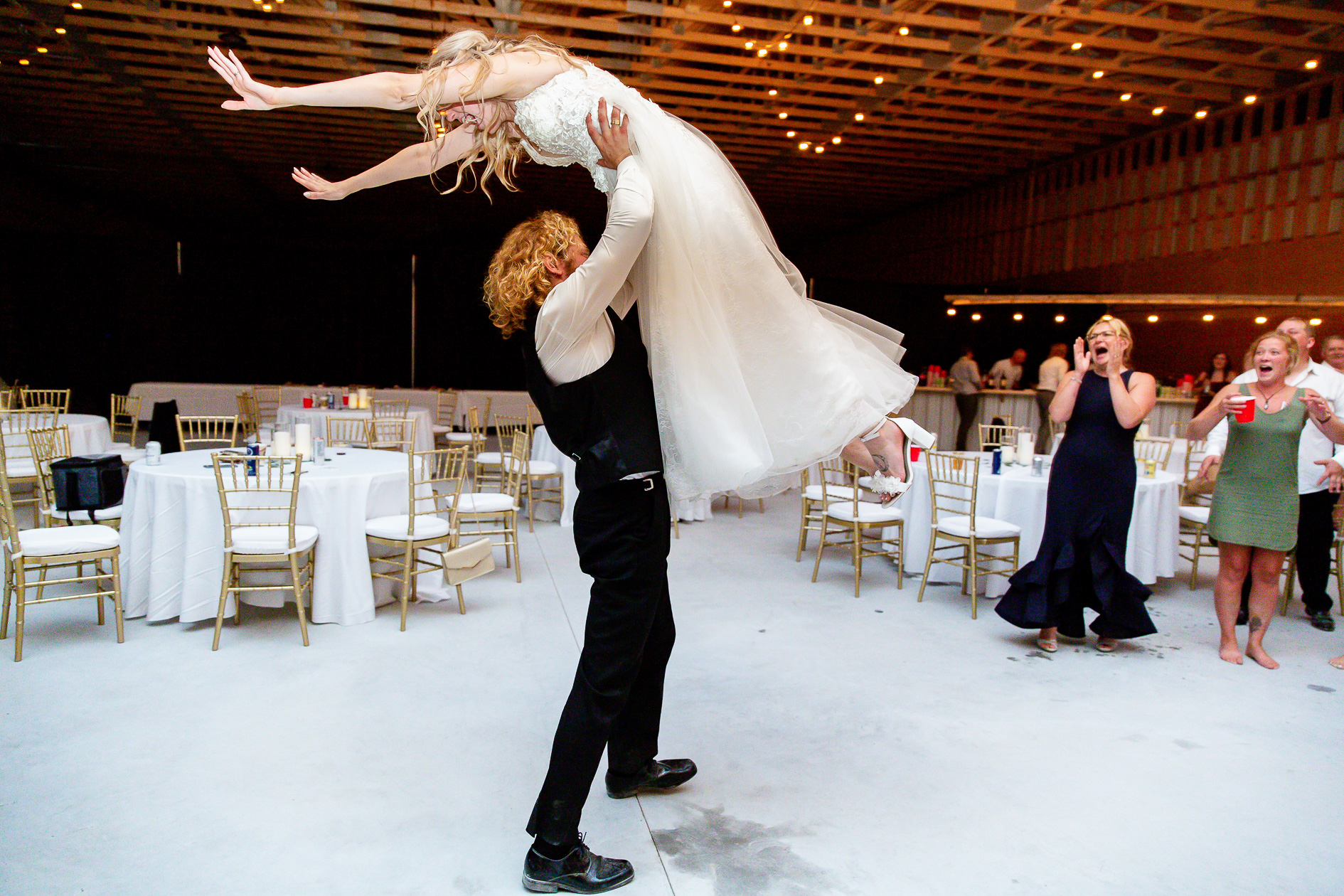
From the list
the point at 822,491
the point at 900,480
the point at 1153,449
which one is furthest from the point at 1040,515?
the point at 900,480

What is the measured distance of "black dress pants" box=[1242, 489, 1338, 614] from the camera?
4.81 meters

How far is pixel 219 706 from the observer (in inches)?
128

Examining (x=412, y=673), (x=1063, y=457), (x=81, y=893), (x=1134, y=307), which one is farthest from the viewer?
(x=1134, y=307)

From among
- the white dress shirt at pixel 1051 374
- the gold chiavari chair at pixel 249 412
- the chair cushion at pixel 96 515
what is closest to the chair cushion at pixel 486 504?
the chair cushion at pixel 96 515

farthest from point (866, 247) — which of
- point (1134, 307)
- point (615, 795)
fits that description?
point (615, 795)

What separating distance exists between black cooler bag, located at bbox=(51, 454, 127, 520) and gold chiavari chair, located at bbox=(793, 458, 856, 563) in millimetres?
4254

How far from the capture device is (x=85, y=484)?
4.64m

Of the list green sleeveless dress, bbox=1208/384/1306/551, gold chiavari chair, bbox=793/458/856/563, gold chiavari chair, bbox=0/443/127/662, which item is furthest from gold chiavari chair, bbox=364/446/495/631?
green sleeveless dress, bbox=1208/384/1306/551

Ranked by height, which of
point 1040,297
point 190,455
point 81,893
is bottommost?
point 81,893

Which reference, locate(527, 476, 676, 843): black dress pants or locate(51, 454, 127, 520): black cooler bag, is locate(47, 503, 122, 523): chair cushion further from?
locate(527, 476, 676, 843): black dress pants

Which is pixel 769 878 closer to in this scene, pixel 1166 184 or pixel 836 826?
pixel 836 826

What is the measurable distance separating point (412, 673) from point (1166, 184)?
9.34 metres

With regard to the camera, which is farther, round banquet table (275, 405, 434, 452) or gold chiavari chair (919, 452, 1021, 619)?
round banquet table (275, 405, 434, 452)

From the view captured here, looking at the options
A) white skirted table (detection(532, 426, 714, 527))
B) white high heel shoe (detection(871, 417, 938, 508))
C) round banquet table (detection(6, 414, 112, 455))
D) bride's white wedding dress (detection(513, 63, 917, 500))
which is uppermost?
bride's white wedding dress (detection(513, 63, 917, 500))
